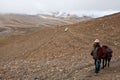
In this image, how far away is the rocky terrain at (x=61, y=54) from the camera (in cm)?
1792

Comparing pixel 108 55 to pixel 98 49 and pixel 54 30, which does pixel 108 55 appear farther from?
pixel 54 30

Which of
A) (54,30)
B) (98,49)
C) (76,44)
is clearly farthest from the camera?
Result: (54,30)

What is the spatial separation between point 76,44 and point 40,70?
610cm

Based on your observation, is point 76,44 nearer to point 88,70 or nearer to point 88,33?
point 88,33

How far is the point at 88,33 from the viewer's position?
27750mm

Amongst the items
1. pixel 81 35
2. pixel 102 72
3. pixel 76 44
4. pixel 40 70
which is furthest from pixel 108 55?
pixel 81 35

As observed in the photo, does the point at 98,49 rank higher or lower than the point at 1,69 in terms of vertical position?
higher

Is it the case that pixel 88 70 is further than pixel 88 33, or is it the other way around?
pixel 88 33

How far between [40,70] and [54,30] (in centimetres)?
1042

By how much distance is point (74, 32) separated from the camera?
28109mm

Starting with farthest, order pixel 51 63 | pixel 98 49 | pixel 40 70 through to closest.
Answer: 1. pixel 51 63
2. pixel 40 70
3. pixel 98 49

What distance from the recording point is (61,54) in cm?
2430

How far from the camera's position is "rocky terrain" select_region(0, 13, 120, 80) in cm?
1792

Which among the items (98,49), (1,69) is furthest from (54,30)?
(98,49)
